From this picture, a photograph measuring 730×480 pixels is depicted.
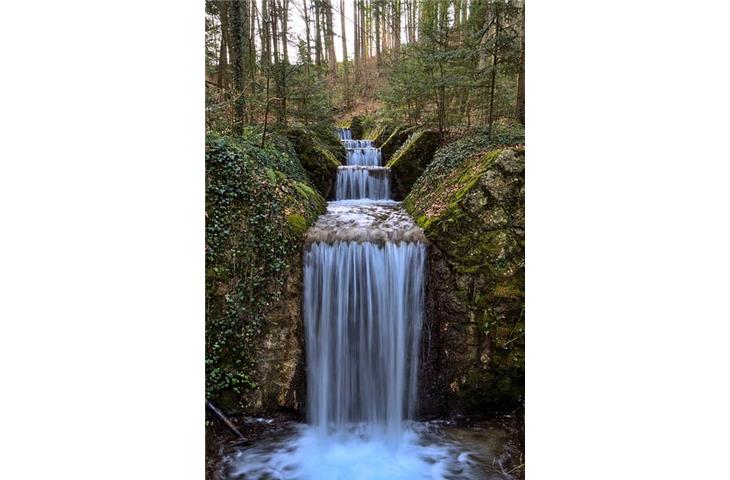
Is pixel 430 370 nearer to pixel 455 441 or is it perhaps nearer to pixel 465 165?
pixel 455 441

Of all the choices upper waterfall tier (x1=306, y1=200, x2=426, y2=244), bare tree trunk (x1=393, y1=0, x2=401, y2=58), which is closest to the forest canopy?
upper waterfall tier (x1=306, y1=200, x2=426, y2=244)

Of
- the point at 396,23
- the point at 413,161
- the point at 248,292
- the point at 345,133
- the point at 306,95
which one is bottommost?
the point at 248,292

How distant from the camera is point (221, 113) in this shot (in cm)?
698

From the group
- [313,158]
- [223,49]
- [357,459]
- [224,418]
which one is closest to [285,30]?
[223,49]

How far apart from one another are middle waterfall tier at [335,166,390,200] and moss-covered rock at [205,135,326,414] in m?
3.65

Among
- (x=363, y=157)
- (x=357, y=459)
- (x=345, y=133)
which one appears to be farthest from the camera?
(x=345, y=133)

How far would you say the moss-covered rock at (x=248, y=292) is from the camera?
17.9 feet

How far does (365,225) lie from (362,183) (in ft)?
9.84

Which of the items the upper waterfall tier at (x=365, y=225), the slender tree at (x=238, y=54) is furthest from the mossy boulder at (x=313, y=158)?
the slender tree at (x=238, y=54)

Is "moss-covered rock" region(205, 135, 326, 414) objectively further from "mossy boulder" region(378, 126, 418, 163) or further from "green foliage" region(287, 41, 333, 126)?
"mossy boulder" region(378, 126, 418, 163)

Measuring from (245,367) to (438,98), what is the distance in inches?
289

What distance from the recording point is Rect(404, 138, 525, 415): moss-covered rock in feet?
19.0

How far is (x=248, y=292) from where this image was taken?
5.56 m

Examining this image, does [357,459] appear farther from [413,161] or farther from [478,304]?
[413,161]
